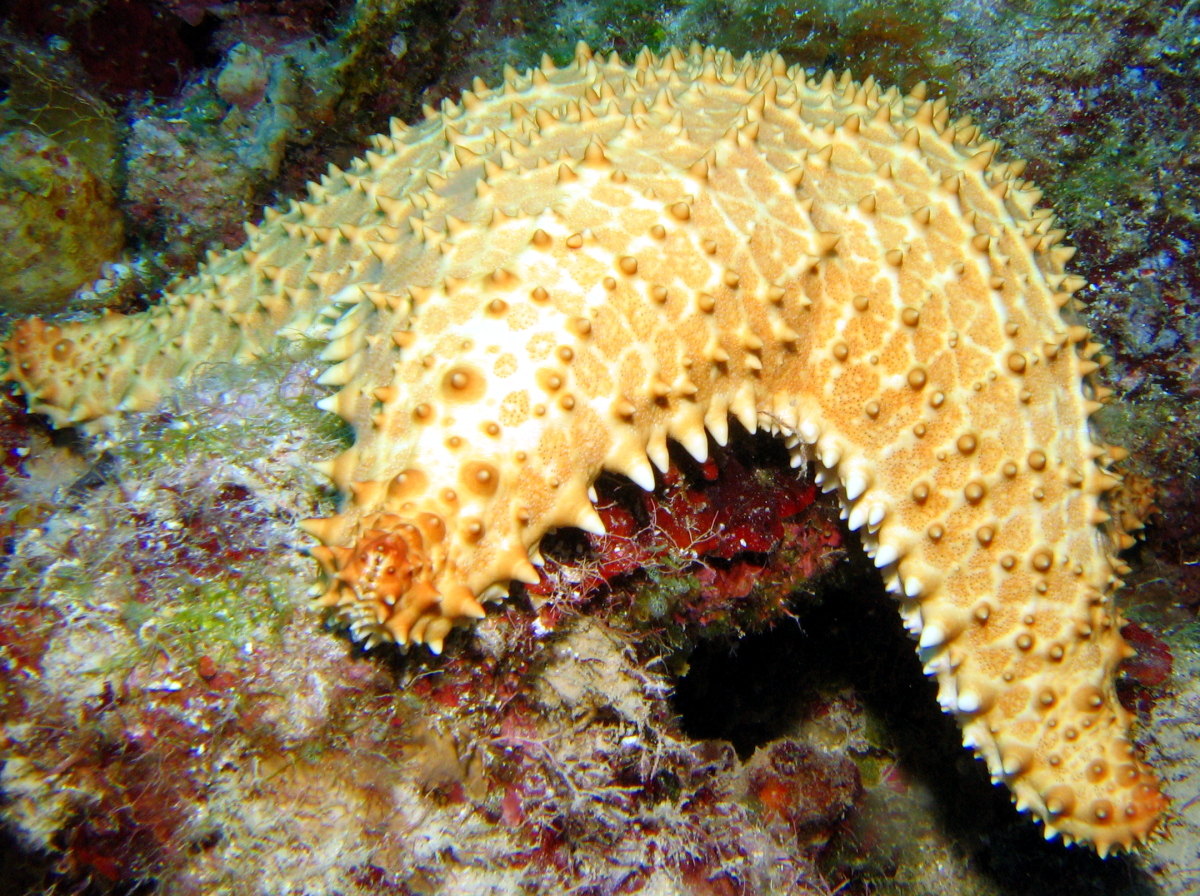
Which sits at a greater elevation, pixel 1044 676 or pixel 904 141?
pixel 904 141

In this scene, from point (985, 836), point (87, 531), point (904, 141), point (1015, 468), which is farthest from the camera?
point (985, 836)

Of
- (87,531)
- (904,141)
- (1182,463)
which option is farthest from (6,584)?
(1182,463)

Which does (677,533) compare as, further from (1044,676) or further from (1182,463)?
(1182,463)

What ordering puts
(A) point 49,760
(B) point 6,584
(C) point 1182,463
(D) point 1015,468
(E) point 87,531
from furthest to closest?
(C) point 1182,463
(D) point 1015,468
(E) point 87,531
(B) point 6,584
(A) point 49,760

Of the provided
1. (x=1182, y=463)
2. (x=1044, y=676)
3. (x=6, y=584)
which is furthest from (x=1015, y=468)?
(x=6, y=584)

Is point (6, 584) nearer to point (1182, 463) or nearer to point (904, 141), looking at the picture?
point (904, 141)

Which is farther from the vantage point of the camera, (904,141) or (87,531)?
(904,141)

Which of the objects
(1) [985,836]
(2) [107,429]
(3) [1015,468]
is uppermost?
(2) [107,429]
